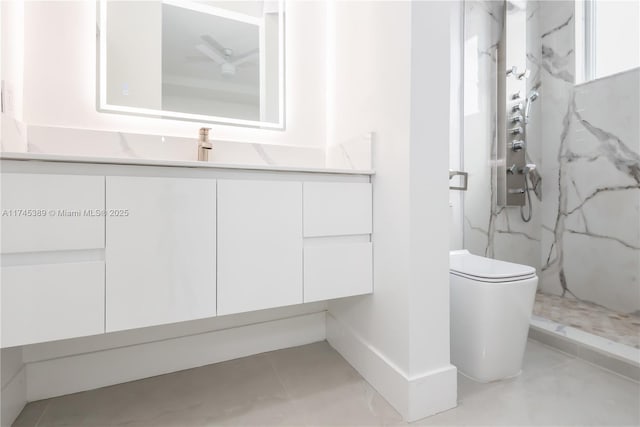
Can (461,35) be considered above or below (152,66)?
above

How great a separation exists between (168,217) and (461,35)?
2104 mm

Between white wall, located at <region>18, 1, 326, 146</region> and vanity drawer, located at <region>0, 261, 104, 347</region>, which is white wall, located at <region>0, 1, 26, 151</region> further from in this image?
vanity drawer, located at <region>0, 261, 104, 347</region>

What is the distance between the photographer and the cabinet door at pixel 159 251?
0.92 m

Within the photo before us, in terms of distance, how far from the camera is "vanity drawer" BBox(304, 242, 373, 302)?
1176 mm

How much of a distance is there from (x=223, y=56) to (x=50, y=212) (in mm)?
1107

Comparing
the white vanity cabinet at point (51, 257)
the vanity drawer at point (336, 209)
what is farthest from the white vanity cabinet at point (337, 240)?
the white vanity cabinet at point (51, 257)

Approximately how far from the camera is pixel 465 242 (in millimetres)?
2025

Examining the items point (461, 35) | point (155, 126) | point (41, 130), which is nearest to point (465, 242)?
point (461, 35)

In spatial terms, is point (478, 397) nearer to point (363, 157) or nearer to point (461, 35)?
point (363, 157)

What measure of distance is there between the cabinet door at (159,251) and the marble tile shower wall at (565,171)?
170cm

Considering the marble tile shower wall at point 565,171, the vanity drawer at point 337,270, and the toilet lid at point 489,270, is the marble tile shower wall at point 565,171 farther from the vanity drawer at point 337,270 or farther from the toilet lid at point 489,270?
the vanity drawer at point 337,270

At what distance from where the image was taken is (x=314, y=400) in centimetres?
118

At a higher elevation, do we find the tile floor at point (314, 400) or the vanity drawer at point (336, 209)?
the vanity drawer at point (336, 209)

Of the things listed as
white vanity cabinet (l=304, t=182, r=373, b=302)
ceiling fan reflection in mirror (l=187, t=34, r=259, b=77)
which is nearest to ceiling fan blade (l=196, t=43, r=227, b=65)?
ceiling fan reflection in mirror (l=187, t=34, r=259, b=77)
